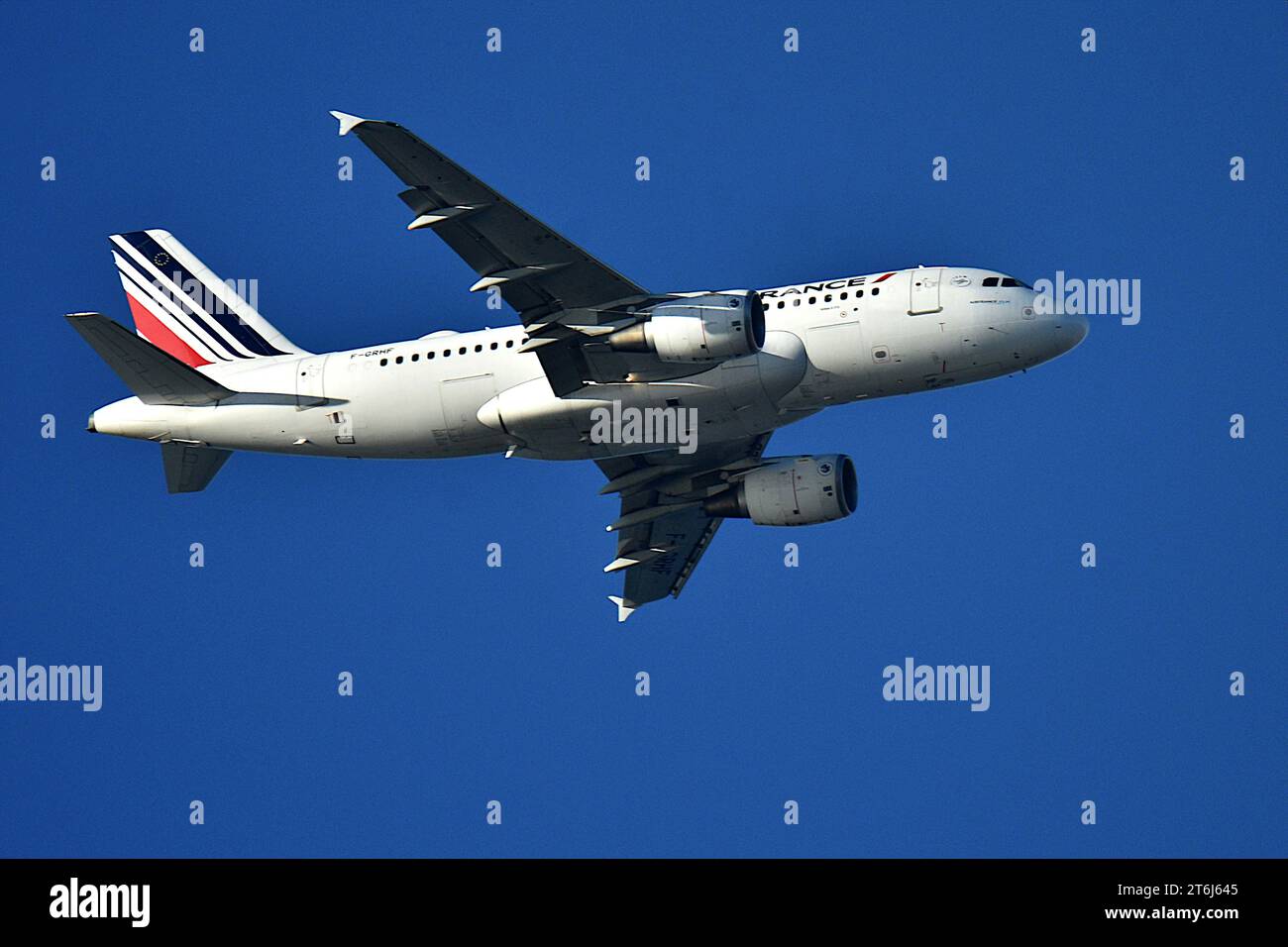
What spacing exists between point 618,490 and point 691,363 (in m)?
11.4

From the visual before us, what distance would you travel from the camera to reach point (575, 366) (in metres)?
47.8

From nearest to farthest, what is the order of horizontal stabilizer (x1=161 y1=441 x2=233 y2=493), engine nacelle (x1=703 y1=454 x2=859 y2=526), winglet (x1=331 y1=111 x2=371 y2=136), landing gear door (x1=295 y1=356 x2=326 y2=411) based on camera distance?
winglet (x1=331 y1=111 x2=371 y2=136) → landing gear door (x1=295 y1=356 x2=326 y2=411) → horizontal stabilizer (x1=161 y1=441 x2=233 y2=493) → engine nacelle (x1=703 y1=454 x2=859 y2=526)

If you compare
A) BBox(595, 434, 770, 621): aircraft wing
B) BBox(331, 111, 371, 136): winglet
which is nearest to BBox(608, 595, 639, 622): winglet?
BBox(595, 434, 770, 621): aircraft wing

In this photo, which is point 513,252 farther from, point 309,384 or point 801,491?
point 801,491

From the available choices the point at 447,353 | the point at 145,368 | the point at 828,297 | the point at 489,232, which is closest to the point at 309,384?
the point at 447,353

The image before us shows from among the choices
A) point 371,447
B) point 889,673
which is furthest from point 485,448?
point 889,673

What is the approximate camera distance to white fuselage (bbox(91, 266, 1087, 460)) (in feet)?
153

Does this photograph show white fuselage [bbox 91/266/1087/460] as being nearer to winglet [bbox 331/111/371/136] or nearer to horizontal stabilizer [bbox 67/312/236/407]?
horizontal stabilizer [bbox 67/312/236/407]

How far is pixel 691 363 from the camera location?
46.2 metres

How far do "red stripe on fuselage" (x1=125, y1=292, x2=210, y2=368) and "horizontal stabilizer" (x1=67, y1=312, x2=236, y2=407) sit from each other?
11.9ft

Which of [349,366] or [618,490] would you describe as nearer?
[349,366]

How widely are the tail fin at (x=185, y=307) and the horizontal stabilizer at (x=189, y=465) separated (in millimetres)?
3285

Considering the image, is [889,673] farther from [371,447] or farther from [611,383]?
[371,447]

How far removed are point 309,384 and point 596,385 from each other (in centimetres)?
931
